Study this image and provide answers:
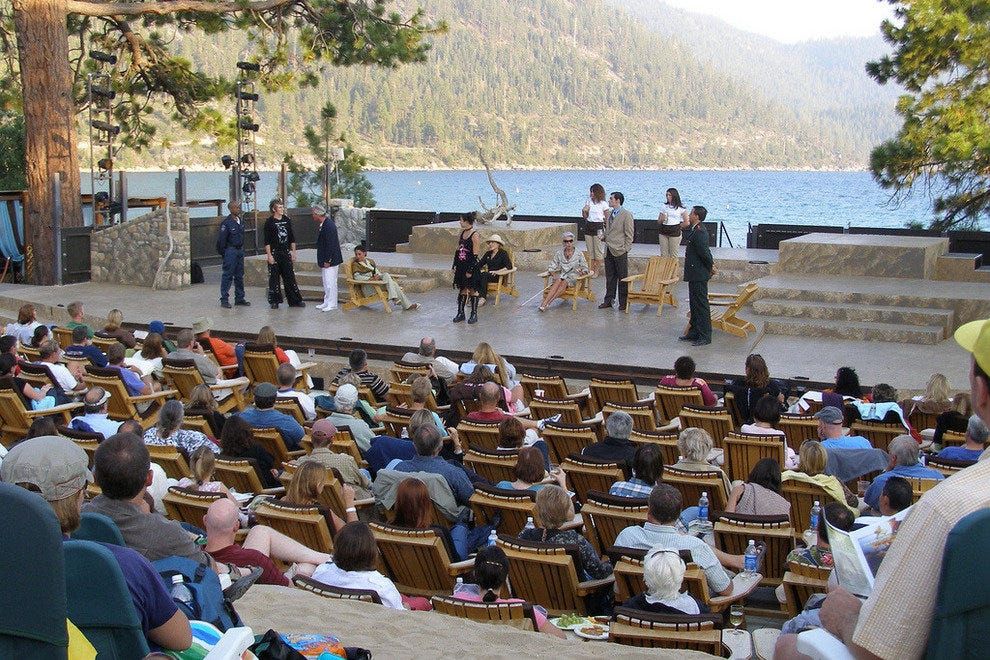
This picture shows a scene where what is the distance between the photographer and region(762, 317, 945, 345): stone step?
41.9ft

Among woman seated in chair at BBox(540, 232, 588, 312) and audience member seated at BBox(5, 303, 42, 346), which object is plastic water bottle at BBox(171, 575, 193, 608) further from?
woman seated in chair at BBox(540, 232, 588, 312)

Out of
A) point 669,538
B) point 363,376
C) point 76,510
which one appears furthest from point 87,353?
point 76,510

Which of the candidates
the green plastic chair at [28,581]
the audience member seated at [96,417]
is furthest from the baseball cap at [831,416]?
the green plastic chair at [28,581]

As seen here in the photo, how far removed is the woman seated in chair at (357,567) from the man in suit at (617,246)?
956 cm

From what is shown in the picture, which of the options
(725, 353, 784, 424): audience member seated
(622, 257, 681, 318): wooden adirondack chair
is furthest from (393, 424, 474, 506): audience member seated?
(622, 257, 681, 318): wooden adirondack chair

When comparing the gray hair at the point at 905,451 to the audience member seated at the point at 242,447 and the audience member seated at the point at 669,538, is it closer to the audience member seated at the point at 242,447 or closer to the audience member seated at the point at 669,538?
the audience member seated at the point at 669,538

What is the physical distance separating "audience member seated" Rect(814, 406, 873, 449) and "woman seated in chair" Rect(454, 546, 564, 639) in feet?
9.94

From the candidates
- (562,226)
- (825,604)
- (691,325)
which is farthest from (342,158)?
(825,604)

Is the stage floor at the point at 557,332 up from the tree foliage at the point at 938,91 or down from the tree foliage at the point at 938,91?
down

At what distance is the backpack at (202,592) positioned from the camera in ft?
11.7

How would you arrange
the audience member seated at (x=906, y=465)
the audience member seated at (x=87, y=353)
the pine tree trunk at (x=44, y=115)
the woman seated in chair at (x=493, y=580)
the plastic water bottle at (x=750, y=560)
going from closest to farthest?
the woman seated in chair at (x=493, y=580)
the plastic water bottle at (x=750, y=560)
the audience member seated at (x=906, y=465)
the audience member seated at (x=87, y=353)
the pine tree trunk at (x=44, y=115)

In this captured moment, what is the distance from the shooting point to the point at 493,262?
14875 millimetres

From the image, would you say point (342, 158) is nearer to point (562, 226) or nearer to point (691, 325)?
point (562, 226)

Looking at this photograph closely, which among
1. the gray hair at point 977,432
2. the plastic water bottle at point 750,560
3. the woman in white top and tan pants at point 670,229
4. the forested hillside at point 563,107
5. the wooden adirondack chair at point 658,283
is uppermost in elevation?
the forested hillside at point 563,107
